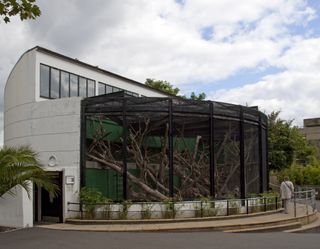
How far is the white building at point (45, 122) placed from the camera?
61.7ft

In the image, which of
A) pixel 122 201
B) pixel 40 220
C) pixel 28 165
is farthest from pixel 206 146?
pixel 28 165

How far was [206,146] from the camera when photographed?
2448 cm

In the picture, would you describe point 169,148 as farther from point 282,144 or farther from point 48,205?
point 282,144

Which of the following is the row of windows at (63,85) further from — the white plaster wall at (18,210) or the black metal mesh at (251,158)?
the black metal mesh at (251,158)

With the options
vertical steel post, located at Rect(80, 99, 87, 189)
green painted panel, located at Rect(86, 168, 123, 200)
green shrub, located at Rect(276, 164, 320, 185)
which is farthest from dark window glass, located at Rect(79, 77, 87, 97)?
green shrub, located at Rect(276, 164, 320, 185)

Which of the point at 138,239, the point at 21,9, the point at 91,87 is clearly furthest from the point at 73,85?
the point at 21,9

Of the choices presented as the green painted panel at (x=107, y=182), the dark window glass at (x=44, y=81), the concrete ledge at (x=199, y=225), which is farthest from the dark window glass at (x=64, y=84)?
the concrete ledge at (x=199, y=225)

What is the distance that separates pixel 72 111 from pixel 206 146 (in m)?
7.35

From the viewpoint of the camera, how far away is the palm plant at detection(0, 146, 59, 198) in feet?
52.6

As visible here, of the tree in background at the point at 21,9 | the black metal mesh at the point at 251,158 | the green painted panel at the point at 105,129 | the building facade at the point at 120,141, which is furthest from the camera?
the black metal mesh at the point at 251,158

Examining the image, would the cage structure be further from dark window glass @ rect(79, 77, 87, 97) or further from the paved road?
dark window glass @ rect(79, 77, 87, 97)

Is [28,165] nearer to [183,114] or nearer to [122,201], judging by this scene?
[122,201]

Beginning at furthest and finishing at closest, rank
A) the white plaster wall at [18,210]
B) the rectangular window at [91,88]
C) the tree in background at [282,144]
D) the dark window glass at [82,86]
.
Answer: the tree in background at [282,144] → the rectangular window at [91,88] → the dark window glass at [82,86] → the white plaster wall at [18,210]

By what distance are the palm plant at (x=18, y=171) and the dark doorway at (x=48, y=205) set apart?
2.28 meters
